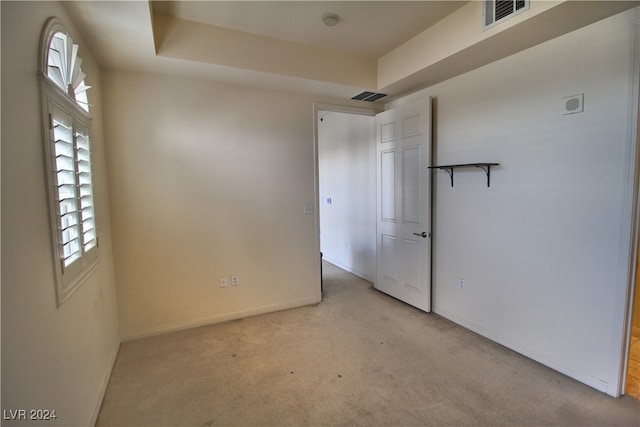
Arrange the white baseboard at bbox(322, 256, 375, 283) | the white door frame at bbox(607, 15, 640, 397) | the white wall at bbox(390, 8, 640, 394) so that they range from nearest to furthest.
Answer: the white door frame at bbox(607, 15, 640, 397)
the white wall at bbox(390, 8, 640, 394)
the white baseboard at bbox(322, 256, 375, 283)

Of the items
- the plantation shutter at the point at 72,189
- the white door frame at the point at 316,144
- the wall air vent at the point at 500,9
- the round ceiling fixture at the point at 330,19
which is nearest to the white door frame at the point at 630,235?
the wall air vent at the point at 500,9

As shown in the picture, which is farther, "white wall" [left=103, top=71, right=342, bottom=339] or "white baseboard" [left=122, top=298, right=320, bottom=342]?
"white baseboard" [left=122, top=298, right=320, bottom=342]

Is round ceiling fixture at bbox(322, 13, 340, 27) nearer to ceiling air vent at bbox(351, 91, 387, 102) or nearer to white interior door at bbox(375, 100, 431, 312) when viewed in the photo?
ceiling air vent at bbox(351, 91, 387, 102)

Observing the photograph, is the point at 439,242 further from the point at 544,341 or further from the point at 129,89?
the point at 129,89

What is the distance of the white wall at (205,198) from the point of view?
107 inches

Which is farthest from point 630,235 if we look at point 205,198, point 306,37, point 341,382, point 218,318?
point 218,318

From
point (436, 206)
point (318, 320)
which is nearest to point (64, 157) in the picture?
point (318, 320)

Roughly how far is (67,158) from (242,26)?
172 centimetres

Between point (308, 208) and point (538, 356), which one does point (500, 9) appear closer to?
point (308, 208)

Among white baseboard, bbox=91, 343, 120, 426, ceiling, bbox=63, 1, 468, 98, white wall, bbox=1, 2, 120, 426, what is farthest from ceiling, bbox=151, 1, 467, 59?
white baseboard, bbox=91, 343, 120, 426

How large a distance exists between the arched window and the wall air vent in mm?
2638

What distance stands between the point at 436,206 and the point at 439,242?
379 mm

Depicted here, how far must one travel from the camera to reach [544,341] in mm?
2314

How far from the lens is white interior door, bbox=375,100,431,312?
321 centimetres
